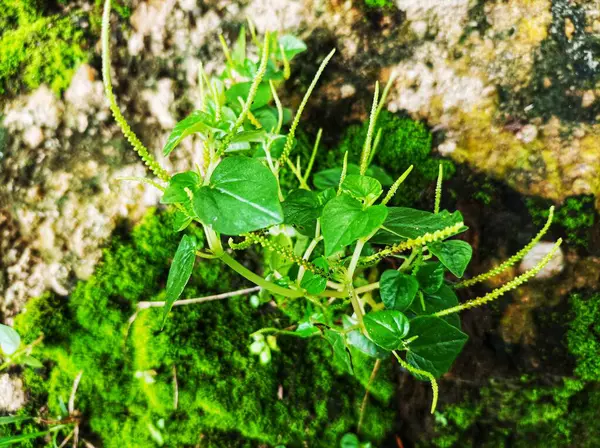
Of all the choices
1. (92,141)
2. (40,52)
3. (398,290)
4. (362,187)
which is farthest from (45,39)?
(398,290)

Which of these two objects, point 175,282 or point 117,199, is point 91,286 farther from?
point 175,282

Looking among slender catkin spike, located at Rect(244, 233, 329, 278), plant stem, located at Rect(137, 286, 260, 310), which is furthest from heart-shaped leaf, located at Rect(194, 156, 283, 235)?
plant stem, located at Rect(137, 286, 260, 310)

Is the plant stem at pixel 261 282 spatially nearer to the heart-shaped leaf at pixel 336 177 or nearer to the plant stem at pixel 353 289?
the plant stem at pixel 353 289

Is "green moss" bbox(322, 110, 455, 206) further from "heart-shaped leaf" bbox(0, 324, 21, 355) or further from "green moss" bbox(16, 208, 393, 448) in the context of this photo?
"heart-shaped leaf" bbox(0, 324, 21, 355)

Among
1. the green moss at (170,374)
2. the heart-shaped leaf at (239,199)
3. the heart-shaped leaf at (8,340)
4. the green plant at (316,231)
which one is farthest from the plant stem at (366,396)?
the heart-shaped leaf at (8,340)

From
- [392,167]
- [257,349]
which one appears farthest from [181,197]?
[392,167]

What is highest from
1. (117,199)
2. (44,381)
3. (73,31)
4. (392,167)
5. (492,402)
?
(73,31)
